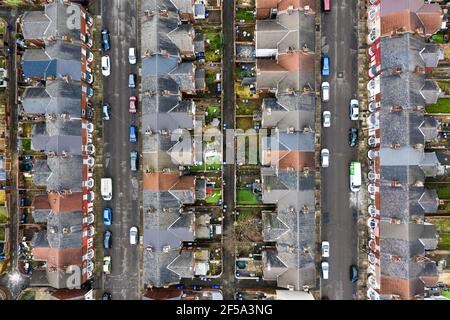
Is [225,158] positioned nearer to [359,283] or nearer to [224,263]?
[224,263]

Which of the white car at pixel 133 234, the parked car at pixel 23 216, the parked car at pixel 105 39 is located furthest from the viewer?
the parked car at pixel 23 216

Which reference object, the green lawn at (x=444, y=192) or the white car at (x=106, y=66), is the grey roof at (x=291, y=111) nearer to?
the green lawn at (x=444, y=192)

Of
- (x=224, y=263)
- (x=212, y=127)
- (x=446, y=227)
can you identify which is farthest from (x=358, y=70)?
(x=224, y=263)

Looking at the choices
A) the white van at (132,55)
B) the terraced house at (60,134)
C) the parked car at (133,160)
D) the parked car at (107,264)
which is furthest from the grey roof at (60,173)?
the white van at (132,55)

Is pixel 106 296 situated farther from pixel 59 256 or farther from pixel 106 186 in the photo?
pixel 106 186

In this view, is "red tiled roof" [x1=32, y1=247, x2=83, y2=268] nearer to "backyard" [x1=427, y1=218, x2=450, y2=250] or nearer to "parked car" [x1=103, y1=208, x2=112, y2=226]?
"parked car" [x1=103, y1=208, x2=112, y2=226]

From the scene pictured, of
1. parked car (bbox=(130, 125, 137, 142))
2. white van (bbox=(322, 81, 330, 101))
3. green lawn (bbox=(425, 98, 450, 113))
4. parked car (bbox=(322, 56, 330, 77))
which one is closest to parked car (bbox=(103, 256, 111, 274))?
parked car (bbox=(130, 125, 137, 142))

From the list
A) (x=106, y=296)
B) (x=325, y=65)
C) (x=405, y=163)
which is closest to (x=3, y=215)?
(x=106, y=296)
